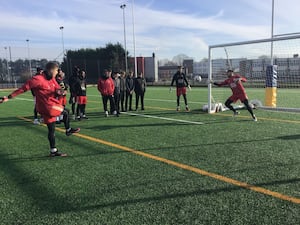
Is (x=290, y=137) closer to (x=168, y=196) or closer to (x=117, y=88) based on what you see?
(x=168, y=196)

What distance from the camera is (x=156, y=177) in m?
4.94

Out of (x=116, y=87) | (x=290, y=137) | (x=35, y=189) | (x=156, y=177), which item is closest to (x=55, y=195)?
(x=35, y=189)

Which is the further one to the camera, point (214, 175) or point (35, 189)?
point (214, 175)

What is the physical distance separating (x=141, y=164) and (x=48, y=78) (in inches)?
105

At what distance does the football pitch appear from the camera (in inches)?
144

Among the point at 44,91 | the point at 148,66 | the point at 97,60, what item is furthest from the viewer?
the point at 148,66

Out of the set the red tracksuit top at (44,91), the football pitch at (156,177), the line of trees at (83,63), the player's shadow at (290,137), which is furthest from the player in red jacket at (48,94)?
the line of trees at (83,63)

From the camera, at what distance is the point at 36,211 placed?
384 centimetres

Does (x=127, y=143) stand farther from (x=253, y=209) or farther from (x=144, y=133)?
(x=253, y=209)

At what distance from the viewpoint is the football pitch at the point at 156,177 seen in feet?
12.0

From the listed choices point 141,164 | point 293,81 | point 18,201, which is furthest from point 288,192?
point 293,81

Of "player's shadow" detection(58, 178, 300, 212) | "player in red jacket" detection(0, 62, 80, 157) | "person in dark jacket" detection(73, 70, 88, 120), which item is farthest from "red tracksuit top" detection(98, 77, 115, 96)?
"player's shadow" detection(58, 178, 300, 212)

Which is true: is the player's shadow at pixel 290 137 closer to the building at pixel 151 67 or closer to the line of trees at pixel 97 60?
the line of trees at pixel 97 60

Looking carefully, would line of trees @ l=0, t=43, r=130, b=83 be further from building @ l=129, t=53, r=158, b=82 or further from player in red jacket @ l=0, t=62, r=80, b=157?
player in red jacket @ l=0, t=62, r=80, b=157
